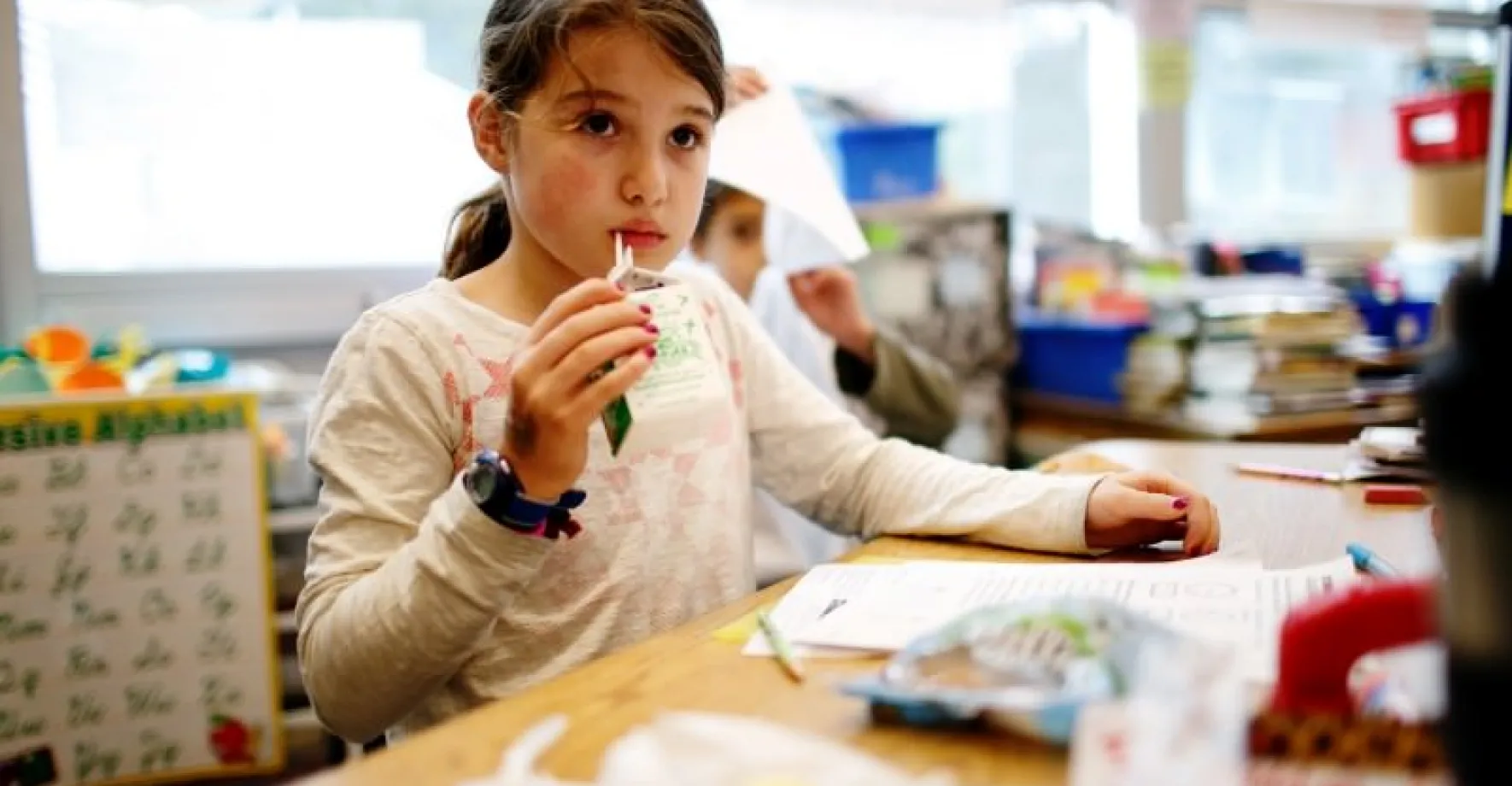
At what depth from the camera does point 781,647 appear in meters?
0.72

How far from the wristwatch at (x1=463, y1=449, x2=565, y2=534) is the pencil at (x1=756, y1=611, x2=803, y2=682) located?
0.46 ft

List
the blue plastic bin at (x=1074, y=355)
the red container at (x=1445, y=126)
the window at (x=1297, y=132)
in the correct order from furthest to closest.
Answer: the window at (x=1297, y=132) < the red container at (x=1445, y=126) < the blue plastic bin at (x=1074, y=355)

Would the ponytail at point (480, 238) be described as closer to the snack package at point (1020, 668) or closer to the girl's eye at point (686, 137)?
the girl's eye at point (686, 137)

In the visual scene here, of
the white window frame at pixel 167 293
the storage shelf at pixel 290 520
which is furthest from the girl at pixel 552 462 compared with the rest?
the white window frame at pixel 167 293

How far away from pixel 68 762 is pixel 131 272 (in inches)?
38.5

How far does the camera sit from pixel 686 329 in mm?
790

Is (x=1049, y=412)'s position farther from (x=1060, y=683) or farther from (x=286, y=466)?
(x=1060, y=683)

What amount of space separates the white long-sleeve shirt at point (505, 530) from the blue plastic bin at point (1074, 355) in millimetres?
1792

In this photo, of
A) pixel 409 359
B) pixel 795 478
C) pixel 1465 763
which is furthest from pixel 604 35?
pixel 1465 763

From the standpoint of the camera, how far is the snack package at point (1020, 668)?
56 cm

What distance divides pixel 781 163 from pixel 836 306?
519 millimetres

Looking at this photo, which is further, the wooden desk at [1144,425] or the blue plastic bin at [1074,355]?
the blue plastic bin at [1074,355]

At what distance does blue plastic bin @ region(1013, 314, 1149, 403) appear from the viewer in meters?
2.85

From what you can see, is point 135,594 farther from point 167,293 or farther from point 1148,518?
point 1148,518
